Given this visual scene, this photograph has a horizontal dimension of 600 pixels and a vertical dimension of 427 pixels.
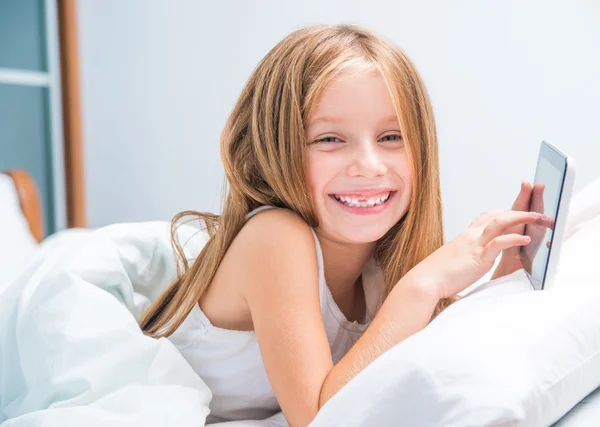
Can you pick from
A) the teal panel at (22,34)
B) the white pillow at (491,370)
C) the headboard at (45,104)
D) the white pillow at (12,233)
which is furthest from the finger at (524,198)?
the teal panel at (22,34)

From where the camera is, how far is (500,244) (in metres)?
0.77

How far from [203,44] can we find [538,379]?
2209 mm

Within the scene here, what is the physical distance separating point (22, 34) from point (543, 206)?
2365mm

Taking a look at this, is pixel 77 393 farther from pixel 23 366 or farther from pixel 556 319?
pixel 556 319

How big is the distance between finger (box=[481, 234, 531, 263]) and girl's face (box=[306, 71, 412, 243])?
0.16m

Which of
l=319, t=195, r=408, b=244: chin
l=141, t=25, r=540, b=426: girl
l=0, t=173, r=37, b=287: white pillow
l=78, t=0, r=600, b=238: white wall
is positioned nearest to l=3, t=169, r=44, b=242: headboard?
l=0, t=173, r=37, b=287: white pillow

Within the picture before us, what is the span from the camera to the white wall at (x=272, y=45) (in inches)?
71.1

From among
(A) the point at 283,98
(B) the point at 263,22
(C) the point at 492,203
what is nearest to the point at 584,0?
(C) the point at 492,203

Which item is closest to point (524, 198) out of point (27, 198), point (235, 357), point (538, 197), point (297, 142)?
point (538, 197)

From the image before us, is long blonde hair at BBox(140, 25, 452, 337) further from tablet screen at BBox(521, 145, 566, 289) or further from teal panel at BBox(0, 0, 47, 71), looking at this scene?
teal panel at BBox(0, 0, 47, 71)

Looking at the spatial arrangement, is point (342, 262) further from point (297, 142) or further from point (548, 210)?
point (548, 210)

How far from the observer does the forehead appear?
0.85 metres

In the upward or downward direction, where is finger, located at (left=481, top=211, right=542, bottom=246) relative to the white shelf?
upward

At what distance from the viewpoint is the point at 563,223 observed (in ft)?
2.16
